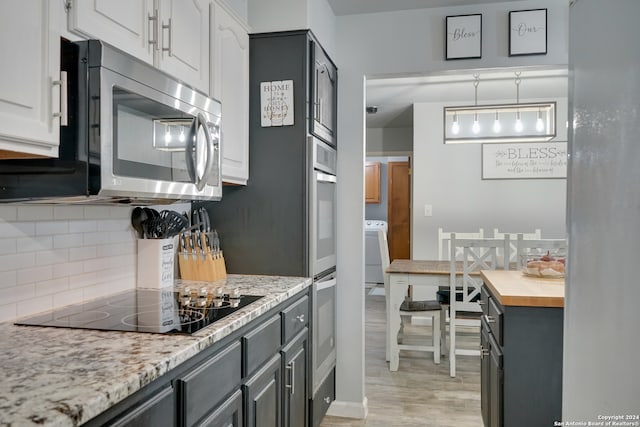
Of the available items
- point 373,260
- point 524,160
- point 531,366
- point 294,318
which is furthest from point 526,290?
point 373,260

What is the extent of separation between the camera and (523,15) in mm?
2730

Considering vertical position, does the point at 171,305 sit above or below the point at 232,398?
above

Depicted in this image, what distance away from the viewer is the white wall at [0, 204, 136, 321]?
1.48 m

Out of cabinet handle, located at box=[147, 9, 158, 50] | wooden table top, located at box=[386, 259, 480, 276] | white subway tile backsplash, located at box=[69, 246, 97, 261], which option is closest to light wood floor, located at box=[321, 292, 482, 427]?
wooden table top, located at box=[386, 259, 480, 276]

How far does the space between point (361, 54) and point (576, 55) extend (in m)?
2.03

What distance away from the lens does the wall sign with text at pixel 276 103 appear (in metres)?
2.50

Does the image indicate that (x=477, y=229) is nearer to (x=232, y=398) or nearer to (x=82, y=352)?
(x=232, y=398)

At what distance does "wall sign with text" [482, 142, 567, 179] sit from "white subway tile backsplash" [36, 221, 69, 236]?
4.51 m

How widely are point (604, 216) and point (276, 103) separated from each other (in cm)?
185

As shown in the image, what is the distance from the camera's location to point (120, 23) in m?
1.46

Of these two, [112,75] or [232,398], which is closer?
[112,75]

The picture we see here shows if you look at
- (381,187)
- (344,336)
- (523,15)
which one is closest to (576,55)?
(523,15)

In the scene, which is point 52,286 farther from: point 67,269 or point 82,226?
point 82,226

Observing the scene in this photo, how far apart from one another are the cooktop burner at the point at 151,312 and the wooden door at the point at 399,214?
598 centimetres
